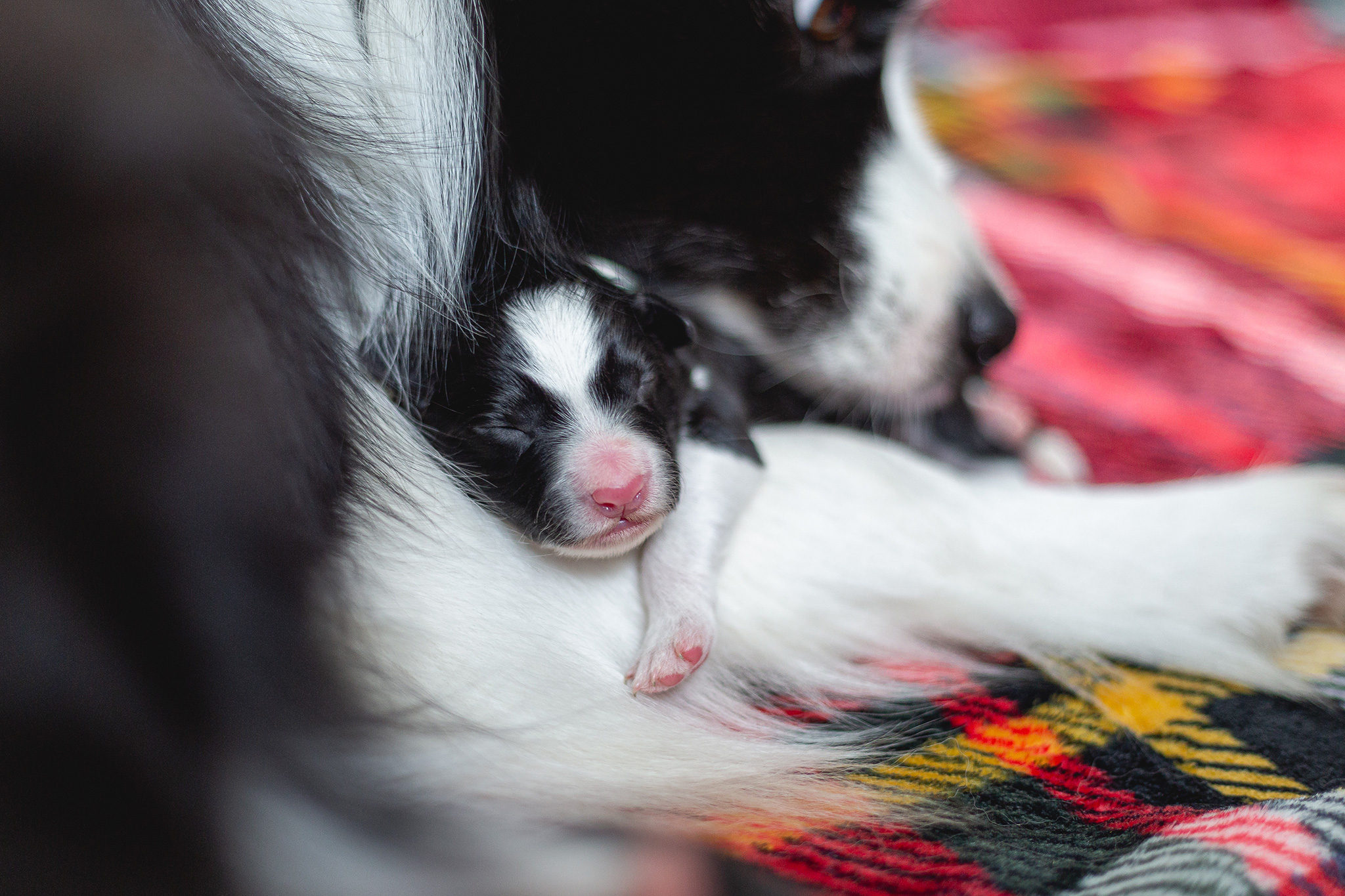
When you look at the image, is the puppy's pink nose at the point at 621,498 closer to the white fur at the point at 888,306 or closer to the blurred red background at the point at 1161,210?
the white fur at the point at 888,306

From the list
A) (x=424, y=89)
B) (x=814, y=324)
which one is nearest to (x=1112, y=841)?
(x=814, y=324)

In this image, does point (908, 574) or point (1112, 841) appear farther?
point (908, 574)

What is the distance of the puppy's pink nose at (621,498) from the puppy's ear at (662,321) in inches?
5.1

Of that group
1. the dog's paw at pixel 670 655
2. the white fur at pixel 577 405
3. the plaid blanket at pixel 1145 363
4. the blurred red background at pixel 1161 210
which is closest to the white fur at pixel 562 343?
the white fur at pixel 577 405

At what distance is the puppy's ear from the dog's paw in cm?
19

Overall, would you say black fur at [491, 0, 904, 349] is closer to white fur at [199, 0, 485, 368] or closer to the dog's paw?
white fur at [199, 0, 485, 368]

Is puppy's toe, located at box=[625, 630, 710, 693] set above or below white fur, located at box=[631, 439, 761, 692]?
below

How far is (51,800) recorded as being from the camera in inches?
15.9

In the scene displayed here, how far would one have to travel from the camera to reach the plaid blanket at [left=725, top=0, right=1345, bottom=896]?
50 cm

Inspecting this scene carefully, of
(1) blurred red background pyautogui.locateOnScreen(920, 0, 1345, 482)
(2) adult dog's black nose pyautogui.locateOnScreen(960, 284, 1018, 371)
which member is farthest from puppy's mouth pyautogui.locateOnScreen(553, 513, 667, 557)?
(1) blurred red background pyautogui.locateOnScreen(920, 0, 1345, 482)

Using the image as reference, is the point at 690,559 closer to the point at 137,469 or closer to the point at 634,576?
the point at 634,576

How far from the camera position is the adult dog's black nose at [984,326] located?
0.82 meters

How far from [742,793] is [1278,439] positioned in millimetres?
647

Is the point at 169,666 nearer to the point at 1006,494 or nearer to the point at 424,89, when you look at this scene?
the point at 424,89
